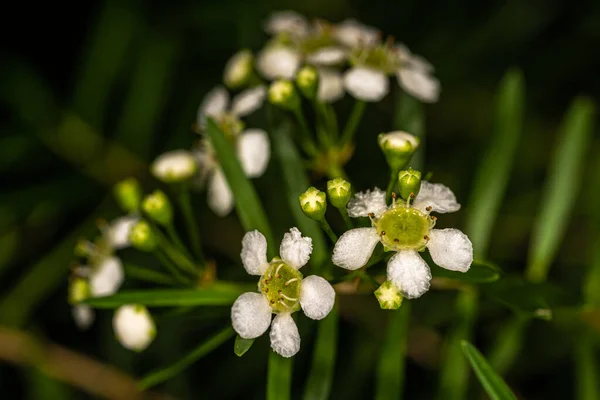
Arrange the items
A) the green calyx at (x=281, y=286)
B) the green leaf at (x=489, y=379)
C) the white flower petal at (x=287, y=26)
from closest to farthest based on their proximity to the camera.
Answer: the green leaf at (x=489, y=379) → the green calyx at (x=281, y=286) → the white flower petal at (x=287, y=26)

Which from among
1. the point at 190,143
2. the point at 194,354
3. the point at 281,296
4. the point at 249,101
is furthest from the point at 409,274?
the point at 190,143

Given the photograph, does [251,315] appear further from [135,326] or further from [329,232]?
[135,326]

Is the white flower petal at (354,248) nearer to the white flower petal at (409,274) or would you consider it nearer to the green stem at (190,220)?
the white flower petal at (409,274)

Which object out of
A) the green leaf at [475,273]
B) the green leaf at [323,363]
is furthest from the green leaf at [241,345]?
the green leaf at [475,273]

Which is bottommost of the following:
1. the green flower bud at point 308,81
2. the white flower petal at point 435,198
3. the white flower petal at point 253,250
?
the white flower petal at point 253,250

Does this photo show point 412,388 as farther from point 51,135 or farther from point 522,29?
point 51,135

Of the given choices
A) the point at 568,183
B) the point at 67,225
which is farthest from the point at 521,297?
the point at 67,225

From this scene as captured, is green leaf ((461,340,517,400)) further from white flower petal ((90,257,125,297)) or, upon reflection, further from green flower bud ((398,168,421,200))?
white flower petal ((90,257,125,297))
